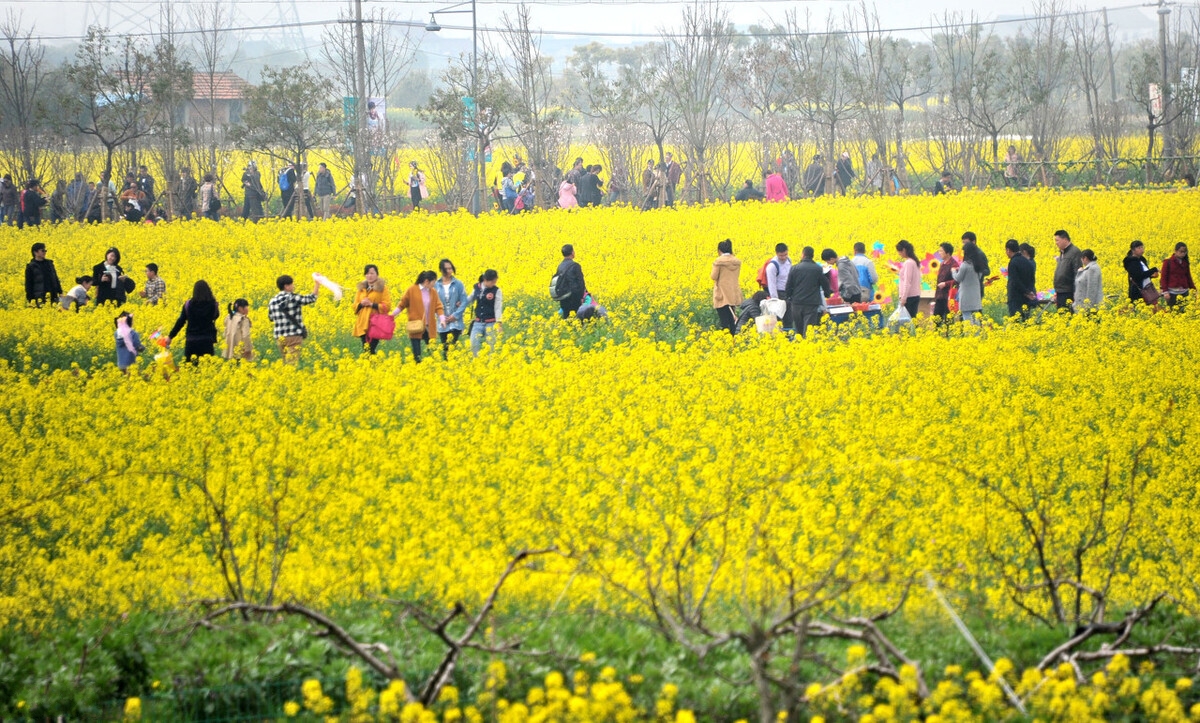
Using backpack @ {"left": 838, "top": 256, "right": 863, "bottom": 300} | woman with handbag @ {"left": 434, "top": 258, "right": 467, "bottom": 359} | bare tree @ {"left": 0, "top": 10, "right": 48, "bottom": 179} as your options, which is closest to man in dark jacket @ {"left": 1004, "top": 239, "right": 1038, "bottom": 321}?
backpack @ {"left": 838, "top": 256, "right": 863, "bottom": 300}

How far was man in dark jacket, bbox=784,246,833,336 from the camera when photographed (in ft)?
53.1

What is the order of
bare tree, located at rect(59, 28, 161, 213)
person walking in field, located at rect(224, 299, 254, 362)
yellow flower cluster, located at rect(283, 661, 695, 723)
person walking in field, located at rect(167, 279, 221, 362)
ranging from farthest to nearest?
1. bare tree, located at rect(59, 28, 161, 213)
2. person walking in field, located at rect(224, 299, 254, 362)
3. person walking in field, located at rect(167, 279, 221, 362)
4. yellow flower cluster, located at rect(283, 661, 695, 723)

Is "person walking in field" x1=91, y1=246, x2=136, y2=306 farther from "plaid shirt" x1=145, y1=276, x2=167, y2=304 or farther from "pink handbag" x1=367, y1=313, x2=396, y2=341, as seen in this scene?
"pink handbag" x1=367, y1=313, x2=396, y2=341

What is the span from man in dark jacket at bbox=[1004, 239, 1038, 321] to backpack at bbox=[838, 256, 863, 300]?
189cm

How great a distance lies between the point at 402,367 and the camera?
1480cm

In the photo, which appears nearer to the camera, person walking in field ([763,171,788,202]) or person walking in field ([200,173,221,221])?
person walking in field ([200,173,221,221])

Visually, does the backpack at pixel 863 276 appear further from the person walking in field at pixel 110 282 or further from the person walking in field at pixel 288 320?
the person walking in field at pixel 110 282

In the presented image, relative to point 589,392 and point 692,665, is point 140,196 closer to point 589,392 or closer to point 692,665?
point 589,392

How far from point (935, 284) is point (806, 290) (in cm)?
252

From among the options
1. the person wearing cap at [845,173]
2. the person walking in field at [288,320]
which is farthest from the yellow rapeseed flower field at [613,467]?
the person wearing cap at [845,173]

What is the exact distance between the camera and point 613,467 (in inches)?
420

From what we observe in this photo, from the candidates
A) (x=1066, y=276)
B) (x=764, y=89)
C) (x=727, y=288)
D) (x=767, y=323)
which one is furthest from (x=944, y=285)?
(x=764, y=89)

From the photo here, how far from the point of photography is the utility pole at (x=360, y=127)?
33769mm

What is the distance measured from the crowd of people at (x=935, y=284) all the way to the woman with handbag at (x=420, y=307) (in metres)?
3.43
